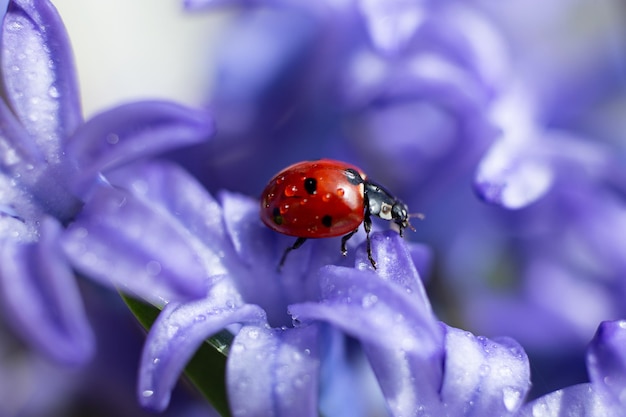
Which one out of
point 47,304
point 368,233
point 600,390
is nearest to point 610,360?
point 600,390

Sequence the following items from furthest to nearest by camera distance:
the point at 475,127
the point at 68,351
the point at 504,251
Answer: the point at 504,251, the point at 475,127, the point at 68,351

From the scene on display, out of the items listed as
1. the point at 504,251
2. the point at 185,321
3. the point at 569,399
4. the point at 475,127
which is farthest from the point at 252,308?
the point at 504,251

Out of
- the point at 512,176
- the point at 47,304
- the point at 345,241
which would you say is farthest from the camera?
the point at 512,176

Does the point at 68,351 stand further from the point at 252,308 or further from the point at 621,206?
the point at 621,206

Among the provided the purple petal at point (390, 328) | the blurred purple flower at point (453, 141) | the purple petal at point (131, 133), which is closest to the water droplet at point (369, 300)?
the purple petal at point (390, 328)

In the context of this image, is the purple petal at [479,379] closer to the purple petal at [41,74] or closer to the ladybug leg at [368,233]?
the ladybug leg at [368,233]

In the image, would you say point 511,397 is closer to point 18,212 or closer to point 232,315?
point 232,315
